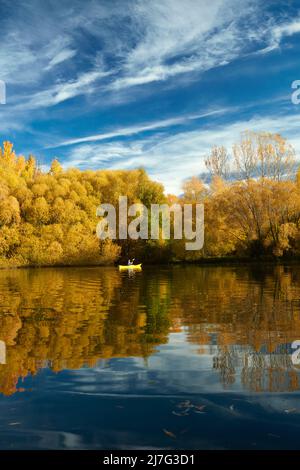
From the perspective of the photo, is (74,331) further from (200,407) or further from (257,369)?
(200,407)

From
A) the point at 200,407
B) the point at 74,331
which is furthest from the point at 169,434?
the point at 74,331

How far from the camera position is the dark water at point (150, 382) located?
505cm

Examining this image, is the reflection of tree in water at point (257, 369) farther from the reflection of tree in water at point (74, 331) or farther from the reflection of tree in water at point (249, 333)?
the reflection of tree in water at point (74, 331)

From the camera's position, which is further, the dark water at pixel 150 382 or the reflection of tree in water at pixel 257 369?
the reflection of tree in water at pixel 257 369

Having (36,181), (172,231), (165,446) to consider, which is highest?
(36,181)

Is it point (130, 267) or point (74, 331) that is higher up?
point (130, 267)

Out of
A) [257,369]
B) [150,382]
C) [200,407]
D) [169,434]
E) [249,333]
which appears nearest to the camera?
[169,434]

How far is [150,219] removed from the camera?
6153 centimetres

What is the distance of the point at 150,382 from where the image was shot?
693cm

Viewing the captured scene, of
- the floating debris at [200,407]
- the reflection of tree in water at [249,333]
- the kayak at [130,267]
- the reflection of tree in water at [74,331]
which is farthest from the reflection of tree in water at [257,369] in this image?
the kayak at [130,267]

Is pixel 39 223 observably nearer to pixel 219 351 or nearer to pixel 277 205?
pixel 277 205

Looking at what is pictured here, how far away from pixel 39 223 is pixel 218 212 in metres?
22.6

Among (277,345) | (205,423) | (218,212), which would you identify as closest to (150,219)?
(218,212)

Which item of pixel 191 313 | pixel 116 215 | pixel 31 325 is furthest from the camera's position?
pixel 116 215
